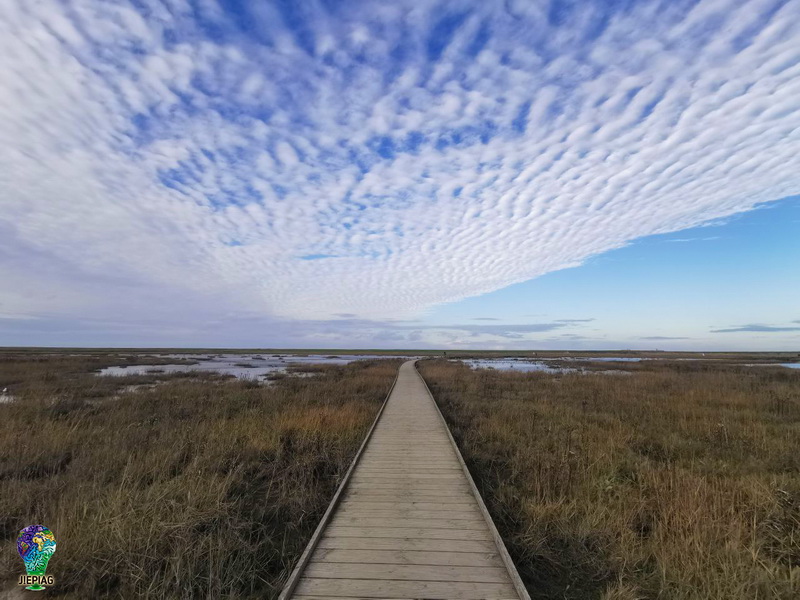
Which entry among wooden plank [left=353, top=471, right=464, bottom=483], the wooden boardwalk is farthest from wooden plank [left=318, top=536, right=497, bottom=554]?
A: wooden plank [left=353, top=471, right=464, bottom=483]

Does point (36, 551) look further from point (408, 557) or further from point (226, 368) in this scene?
point (226, 368)

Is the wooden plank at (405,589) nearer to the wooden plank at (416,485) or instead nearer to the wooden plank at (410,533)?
the wooden plank at (410,533)

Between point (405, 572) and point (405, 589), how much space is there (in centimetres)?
25

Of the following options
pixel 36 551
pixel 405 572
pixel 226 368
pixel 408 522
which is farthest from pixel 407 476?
pixel 226 368

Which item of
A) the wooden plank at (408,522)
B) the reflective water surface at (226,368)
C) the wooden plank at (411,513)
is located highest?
the wooden plank at (408,522)

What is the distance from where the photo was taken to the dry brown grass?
411 cm

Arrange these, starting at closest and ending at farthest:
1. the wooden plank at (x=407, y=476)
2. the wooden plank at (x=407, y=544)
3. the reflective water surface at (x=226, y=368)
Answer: the wooden plank at (x=407, y=544) < the wooden plank at (x=407, y=476) < the reflective water surface at (x=226, y=368)

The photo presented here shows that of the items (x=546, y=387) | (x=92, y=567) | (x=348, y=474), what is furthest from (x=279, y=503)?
(x=546, y=387)

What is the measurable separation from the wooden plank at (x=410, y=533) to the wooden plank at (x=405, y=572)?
589 millimetres

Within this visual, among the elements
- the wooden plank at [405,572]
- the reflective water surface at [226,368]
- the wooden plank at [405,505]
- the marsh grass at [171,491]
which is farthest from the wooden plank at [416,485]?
the reflective water surface at [226,368]

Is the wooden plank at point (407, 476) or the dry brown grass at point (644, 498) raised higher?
the wooden plank at point (407, 476)

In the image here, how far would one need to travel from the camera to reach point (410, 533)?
4.35 m

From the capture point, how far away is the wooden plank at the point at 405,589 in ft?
10.7

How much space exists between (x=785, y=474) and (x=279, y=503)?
29.1 ft
